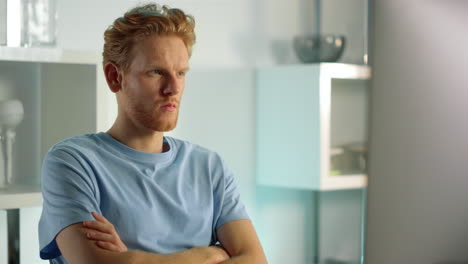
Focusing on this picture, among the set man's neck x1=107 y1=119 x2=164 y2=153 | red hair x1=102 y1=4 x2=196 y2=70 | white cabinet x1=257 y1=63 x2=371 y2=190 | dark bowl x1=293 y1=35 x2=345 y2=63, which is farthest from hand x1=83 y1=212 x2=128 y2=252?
dark bowl x1=293 y1=35 x2=345 y2=63

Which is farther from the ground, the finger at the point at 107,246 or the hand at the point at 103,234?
the hand at the point at 103,234

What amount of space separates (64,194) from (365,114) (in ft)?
1.65

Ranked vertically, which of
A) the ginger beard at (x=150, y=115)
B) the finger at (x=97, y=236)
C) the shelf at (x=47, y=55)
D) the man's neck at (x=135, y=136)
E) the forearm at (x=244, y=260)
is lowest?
the forearm at (x=244, y=260)

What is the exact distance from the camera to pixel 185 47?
1.13 metres

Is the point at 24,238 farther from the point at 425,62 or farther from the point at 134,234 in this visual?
the point at 425,62

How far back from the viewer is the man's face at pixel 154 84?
3.53 ft

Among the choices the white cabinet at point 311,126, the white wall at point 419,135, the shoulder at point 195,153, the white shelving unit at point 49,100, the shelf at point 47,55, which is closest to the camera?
the white wall at point 419,135

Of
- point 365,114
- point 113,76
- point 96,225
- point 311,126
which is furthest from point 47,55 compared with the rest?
point 311,126

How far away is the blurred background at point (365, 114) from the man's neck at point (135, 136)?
1.24 ft

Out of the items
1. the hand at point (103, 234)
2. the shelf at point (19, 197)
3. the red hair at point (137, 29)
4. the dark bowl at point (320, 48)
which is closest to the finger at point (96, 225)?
the hand at point (103, 234)

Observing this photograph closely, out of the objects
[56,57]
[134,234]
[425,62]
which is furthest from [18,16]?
[425,62]

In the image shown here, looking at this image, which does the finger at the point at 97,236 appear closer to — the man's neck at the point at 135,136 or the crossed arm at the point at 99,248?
the crossed arm at the point at 99,248

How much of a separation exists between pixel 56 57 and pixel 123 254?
718mm

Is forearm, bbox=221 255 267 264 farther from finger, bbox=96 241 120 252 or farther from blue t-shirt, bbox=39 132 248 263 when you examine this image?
finger, bbox=96 241 120 252
